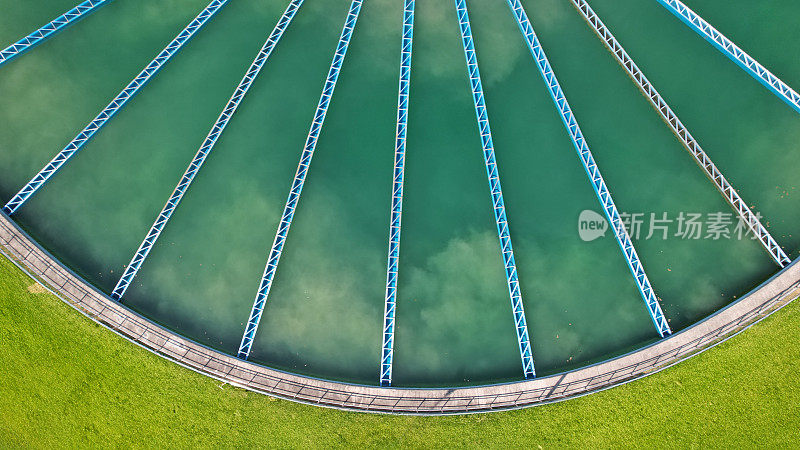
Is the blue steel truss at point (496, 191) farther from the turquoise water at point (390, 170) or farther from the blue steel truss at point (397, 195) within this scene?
the blue steel truss at point (397, 195)

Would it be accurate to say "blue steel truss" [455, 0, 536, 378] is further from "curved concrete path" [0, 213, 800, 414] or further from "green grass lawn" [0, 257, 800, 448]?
"green grass lawn" [0, 257, 800, 448]

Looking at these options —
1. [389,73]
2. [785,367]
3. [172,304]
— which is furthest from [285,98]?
[785,367]

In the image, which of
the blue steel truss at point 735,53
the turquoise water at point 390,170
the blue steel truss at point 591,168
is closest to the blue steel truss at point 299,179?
the turquoise water at point 390,170

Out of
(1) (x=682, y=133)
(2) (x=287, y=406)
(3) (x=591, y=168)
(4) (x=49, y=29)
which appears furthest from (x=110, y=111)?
(1) (x=682, y=133)

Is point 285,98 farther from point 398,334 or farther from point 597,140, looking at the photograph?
point 597,140

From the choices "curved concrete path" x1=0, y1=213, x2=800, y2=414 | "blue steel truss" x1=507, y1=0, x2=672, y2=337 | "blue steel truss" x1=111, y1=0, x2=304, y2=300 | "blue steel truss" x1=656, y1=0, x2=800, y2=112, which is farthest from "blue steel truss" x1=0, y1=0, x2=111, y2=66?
"blue steel truss" x1=656, y1=0, x2=800, y2=112

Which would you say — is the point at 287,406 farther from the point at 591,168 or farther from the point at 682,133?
the point at 682,133
